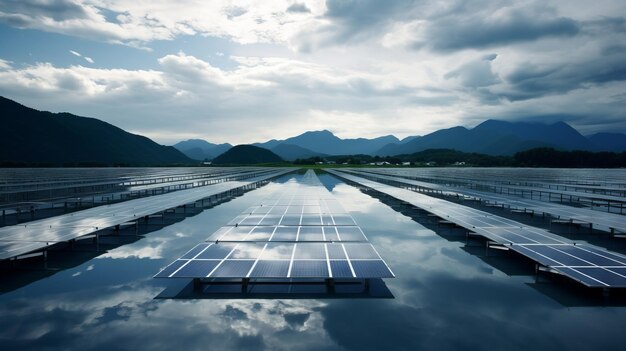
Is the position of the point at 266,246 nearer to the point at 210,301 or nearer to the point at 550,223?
the point at 210,301

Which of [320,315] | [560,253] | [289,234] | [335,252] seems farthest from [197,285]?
[560,253]

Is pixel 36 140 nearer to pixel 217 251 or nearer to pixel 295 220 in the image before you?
pixel 295 220

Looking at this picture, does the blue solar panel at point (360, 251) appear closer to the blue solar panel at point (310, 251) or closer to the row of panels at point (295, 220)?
the blue solar panel at point (310, 251)

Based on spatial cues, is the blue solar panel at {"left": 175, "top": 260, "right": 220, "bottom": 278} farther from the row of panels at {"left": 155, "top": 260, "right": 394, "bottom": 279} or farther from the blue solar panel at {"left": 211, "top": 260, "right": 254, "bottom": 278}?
the blue solar panel at {"left": 211, "top": 260, "right": 254, "bottom": 278}

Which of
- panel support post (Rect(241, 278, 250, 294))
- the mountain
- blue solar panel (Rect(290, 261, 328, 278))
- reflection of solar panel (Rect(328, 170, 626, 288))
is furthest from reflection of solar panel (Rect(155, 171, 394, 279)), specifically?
the mountain

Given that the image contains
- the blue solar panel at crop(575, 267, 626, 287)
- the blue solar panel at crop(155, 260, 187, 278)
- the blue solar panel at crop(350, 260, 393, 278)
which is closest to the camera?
→ the blue solar panel at crop(575, 267, 626, 287)

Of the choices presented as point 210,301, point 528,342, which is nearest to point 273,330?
point 210,301
